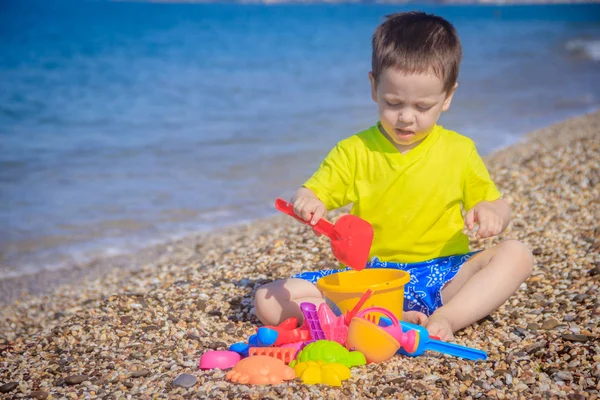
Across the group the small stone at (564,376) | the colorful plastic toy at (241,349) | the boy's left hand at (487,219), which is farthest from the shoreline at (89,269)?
the small stone at (564,376)

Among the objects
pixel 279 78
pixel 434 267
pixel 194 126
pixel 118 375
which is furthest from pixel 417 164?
pixel 279 78

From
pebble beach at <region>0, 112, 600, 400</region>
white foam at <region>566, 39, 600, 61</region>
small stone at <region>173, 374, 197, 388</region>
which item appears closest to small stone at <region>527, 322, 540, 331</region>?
pebble beach at <region>0, 112, 600, 400</region>

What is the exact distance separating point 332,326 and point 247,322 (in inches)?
33.0

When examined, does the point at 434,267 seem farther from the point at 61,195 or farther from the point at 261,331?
the point at 61,195

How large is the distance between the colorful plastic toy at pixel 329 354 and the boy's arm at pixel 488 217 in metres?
0.76

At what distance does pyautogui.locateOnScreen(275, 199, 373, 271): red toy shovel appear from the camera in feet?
9.45

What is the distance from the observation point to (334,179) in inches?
129

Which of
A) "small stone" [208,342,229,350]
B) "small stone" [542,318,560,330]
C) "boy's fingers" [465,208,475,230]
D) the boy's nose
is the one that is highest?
the boy's nose

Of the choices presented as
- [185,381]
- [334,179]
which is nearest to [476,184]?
[334,179]

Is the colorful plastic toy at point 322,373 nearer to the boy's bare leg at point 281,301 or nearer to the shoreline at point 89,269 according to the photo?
the boy's bare leg at point 281,301

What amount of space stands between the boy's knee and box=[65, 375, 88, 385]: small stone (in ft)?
6.62

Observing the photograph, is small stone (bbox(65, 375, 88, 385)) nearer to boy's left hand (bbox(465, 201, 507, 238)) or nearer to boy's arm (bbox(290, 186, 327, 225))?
boy's arm (bbox(290, 186, 327, 225))

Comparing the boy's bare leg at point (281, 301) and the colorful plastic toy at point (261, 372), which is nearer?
the colorful plastic toy at point (261, 372)

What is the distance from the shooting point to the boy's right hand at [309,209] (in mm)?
2947
